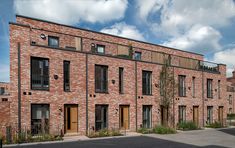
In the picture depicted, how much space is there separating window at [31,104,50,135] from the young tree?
11485 millimetres

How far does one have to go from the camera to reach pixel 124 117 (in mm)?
23953

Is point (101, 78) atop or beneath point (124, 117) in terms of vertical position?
atop

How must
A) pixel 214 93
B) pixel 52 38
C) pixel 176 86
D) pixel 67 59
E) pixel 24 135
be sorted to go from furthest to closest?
pixel 214 93 < pixel 176 86 < pixel 52 38 < pixel 67 59 < pixel 24 135

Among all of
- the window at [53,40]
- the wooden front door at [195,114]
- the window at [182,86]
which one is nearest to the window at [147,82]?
the window at [182,86]

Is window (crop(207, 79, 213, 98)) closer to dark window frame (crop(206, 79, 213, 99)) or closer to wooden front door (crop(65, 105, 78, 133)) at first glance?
dark window frame (crop(206, 79, 213, 99))

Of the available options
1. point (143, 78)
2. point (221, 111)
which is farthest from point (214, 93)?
point (143, 78)

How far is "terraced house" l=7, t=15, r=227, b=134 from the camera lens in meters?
18.7

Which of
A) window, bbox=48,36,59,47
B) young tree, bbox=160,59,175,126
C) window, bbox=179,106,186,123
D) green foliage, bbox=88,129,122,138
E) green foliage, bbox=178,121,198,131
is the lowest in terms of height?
green foliage, bbox=178,121,198,131

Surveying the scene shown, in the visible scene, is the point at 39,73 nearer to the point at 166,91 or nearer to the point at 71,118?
the point at 71,118

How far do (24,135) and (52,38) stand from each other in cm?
848

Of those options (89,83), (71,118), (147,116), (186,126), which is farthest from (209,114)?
(71,118)

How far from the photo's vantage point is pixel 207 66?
108 feet

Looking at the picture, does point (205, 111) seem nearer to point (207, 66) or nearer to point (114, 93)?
Answer: point (207, 66)

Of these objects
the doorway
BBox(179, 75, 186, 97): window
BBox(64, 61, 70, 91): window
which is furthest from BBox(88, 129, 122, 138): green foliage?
BBox(179, 75, 186, 97): window
